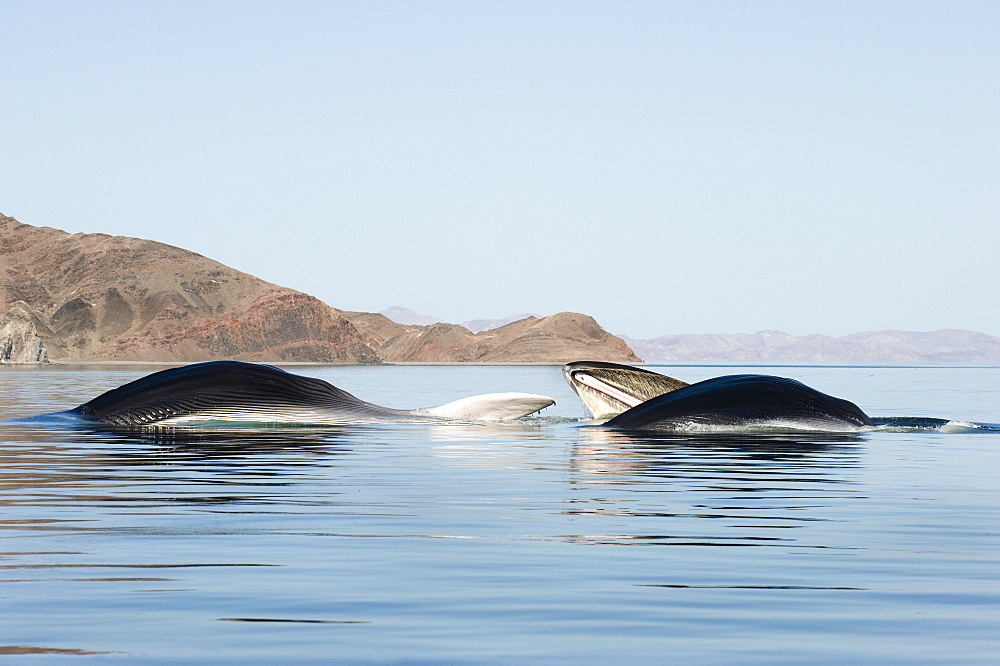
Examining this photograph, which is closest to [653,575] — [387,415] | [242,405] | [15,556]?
[15,556]

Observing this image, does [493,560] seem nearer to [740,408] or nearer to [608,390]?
[740,408]

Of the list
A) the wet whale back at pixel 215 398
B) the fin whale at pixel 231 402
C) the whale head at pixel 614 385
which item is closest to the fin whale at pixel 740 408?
the whale head at pixel 614 385

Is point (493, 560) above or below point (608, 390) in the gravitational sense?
below

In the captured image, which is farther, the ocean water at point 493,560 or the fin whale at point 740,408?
the fin whale at point 740,408

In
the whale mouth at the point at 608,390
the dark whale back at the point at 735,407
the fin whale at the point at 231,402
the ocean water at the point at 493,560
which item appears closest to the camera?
the ocean water at the point at 493,560

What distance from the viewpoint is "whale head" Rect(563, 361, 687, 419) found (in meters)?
22.6

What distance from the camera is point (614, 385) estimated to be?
23.0 m

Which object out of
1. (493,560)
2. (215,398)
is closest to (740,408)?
(215,398)

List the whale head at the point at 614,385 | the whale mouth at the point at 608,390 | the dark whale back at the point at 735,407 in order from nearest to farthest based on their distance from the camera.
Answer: the dark whale back at the point at 735,407
the whale head at the point at 614,385
the whale mouth at the point at 608,390

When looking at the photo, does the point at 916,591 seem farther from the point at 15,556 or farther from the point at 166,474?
the point at 166,474

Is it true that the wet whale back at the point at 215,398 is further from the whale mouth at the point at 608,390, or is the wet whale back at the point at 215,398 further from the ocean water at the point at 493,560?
the ocean water at the point at 493,560

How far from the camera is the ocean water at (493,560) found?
17.3 ft

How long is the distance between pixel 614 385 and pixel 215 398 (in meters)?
7.73

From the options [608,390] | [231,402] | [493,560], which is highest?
[608,390]
